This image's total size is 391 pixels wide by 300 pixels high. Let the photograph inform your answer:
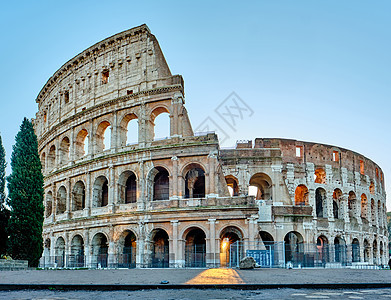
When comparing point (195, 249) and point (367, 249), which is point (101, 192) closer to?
point (195, 249)

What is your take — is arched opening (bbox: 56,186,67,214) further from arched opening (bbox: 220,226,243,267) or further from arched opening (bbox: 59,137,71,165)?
arched opening (bbox: 220,226,243,267)

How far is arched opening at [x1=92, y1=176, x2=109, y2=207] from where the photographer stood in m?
29.1

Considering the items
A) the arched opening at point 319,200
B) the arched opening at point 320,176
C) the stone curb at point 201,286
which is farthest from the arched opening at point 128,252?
the stone curb at point 201,286

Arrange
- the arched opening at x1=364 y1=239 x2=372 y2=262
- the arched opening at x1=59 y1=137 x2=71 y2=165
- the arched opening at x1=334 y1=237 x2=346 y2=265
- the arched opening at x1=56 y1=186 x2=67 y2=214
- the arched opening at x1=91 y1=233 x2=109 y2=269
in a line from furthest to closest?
the arched opening at x1=364 y1=239 x2=372 y2=262
the arched opening at x1=59 y1=137 x2=71 y2=165
the arched opening at x1=56 y1=186 x2=67 y2=214
the arched opening at x1=91 y1=233 x2=109 y2=269
the arched opening at x1=334 y1=237 x2=346 y2=265

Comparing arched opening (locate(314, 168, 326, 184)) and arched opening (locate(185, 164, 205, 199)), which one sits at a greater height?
arched opening (locate(314, 168, 326, 184))

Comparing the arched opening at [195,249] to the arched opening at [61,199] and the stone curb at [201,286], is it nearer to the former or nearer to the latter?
the arched opening at [61,199]

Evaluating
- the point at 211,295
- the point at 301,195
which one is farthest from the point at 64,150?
the point at 211,295

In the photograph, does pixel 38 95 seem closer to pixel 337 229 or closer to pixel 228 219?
pixel 228 219

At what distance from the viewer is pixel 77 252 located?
29.5m

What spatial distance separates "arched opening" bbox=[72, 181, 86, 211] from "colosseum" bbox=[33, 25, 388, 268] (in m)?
0.07

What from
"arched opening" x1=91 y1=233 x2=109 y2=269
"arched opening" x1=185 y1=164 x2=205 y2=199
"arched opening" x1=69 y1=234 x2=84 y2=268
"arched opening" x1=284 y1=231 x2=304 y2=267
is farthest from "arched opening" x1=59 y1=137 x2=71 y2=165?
"arched opening" x1=284 y1=231 x2=304 y2=267

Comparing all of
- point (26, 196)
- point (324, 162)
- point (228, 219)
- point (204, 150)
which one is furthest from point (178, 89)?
point (324, 162)

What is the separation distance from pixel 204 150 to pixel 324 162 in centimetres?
1400

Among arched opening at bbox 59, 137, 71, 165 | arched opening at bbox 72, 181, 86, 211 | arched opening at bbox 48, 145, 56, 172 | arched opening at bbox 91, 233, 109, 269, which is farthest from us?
arched opening at bbox 48, 145, 56, 172
